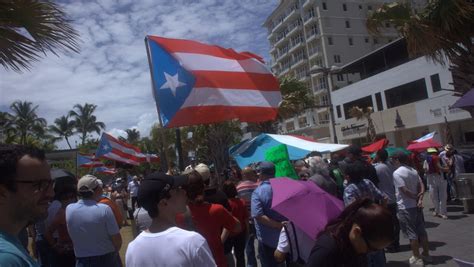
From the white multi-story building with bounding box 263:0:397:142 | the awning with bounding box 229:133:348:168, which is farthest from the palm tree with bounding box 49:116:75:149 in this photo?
the awning with bounding box 229:133:348:168

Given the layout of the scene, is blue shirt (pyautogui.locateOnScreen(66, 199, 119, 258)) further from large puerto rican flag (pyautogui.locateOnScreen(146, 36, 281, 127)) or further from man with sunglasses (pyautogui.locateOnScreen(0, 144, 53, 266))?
man with sunglasses (pyautogui.locateOnScreen(0, 144, 53, 266))

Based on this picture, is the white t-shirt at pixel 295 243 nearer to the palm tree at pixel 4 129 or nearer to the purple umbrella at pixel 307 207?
the purple umbrella at pixel 307 207

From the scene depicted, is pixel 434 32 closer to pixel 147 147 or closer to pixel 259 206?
pixel 259 206

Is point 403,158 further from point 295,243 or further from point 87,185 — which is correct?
point 87,185

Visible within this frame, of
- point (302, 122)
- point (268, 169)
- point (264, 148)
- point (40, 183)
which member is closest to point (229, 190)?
point (268, 169)

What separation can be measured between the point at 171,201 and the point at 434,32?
407 inches

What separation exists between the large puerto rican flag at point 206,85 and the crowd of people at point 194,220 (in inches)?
39.4

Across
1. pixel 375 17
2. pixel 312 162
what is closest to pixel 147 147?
pixel 375 17

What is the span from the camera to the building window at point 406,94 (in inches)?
1154

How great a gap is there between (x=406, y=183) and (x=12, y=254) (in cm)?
642

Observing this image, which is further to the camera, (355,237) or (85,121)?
(85,121)

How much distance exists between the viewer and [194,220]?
416 cm

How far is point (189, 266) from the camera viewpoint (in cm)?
238

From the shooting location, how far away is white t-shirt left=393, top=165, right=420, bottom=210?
6754 millimetres
